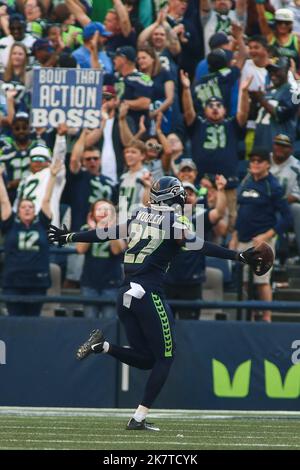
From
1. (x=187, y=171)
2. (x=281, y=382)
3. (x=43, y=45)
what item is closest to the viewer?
(x=281, y=382)

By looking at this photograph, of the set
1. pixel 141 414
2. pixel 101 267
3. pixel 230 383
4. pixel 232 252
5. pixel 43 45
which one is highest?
pixel 43 45

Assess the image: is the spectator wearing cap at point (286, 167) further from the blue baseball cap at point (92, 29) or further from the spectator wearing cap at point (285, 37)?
the blue baseball cap at point (92, 29)

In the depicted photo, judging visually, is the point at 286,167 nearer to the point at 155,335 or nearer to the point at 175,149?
the point at 175,149

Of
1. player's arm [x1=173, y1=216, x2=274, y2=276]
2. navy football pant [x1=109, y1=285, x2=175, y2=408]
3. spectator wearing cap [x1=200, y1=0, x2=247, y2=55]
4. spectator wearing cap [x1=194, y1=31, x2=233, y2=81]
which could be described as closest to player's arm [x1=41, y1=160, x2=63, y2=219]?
spectator wearing cap [x1=194, y1=31, x2=233, y2=81]

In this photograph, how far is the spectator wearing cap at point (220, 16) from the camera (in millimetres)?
17219

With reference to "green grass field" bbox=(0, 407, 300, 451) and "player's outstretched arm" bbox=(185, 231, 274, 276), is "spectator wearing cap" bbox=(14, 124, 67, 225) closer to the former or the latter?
"green grass field" bbox=(0, 407, 300, 451)

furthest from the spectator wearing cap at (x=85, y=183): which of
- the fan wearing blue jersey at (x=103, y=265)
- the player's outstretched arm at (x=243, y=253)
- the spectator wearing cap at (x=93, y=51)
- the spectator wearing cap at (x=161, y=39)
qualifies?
the player's outstretched arm at (x=243, y=253)

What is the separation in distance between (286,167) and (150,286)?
4.37 m

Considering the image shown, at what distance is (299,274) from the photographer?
1524 cm

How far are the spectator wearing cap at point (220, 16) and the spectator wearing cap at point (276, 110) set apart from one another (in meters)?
1.46

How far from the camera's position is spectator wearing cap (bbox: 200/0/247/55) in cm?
1722

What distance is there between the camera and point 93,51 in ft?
53.8

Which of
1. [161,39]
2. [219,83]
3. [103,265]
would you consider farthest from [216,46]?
[103,265]

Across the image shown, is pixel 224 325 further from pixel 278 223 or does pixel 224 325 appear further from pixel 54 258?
pixel 54 258
